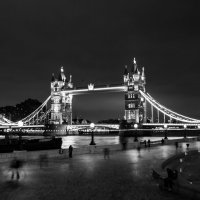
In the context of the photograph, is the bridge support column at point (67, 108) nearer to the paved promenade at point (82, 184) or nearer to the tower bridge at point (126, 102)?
the tower bridge at point (126, 102)

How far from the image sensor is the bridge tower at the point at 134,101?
108000 mm

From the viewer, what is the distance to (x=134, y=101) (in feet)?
361

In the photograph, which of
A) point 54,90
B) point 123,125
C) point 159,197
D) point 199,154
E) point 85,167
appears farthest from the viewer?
point 54,90

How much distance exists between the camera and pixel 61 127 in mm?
117000

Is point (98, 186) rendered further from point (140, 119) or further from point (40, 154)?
point (140, 119)

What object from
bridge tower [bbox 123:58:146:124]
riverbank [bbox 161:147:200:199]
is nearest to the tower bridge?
bridge tower [bbox 123:58:146:124]

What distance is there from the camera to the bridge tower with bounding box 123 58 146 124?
108m

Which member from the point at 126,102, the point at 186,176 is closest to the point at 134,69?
the point at 126,102

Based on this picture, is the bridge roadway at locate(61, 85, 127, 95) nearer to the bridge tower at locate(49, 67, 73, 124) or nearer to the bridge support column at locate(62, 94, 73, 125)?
the bridge tower at locate(49, 67, 73, 124)

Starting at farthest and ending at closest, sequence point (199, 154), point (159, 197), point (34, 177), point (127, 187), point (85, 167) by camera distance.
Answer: point (199, 154), point (85, 167), point (34, 177), point (127, 187), point (159, 197)

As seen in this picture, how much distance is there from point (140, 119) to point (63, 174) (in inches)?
3655

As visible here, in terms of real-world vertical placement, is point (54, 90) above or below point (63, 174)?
above

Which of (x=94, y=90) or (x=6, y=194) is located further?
(x=94, y=90)

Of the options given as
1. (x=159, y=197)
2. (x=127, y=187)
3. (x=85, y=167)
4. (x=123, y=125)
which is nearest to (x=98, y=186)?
(x=127, y=187)
